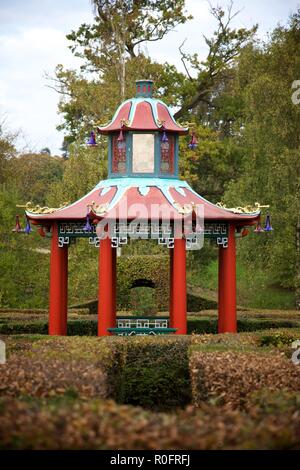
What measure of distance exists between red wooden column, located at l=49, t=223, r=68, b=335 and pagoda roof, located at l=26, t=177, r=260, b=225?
0.59 metres

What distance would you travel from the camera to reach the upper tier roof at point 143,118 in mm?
17656

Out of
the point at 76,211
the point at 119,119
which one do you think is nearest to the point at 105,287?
the point at 76,211

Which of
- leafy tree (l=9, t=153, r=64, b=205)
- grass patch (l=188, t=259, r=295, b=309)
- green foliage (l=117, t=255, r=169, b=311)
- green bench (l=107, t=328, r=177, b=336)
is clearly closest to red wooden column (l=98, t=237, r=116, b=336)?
green bench (l=107, t=328, r=177, b=336)

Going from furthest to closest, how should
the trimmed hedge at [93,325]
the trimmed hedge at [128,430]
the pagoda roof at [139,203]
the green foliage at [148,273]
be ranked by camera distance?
the green foliage at [148,273]
the trimmed hedge at [93,325]
the pagoda roof at [139,203]
the trimmed hedge at [128,430]

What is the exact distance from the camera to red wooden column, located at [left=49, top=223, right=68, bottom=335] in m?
17.5

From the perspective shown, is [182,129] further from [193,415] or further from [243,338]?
[193,415]

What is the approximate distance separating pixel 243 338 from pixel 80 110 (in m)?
21.8

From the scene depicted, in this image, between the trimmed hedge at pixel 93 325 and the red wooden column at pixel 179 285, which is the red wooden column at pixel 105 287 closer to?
the red wooden column at pixel 179 285

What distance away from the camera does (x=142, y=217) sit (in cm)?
1642

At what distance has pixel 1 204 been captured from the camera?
28141 millimetres

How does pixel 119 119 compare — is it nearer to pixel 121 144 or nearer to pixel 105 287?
pixel 121 144

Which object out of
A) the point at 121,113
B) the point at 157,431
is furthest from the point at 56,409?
the point at 121,113

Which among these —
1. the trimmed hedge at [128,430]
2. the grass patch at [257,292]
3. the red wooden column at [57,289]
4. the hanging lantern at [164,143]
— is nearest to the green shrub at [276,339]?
the red wooden column at [57,289]

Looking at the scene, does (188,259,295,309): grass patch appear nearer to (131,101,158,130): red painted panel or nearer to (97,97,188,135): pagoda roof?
(97,97,188,135): pagoda roof
